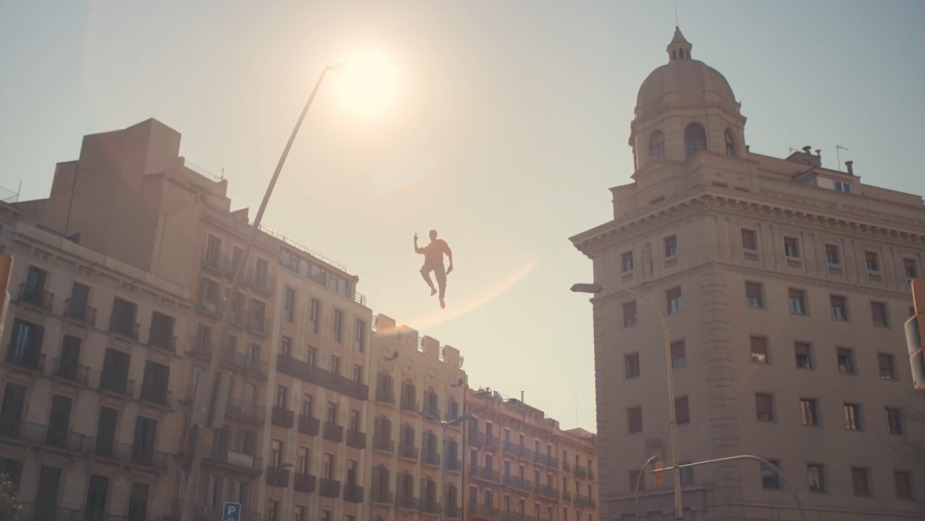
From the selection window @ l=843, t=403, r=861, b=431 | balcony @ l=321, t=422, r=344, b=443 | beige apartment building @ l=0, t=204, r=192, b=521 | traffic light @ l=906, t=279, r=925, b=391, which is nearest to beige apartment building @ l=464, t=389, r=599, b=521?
balcony @ l=321, t=422, r=344, b=443

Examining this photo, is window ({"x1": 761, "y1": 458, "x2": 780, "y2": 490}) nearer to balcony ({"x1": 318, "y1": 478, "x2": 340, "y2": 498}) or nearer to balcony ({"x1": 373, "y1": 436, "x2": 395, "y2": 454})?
balcony ({"x1": 318, "y1": 478, "x2": 340, "y2": 498})

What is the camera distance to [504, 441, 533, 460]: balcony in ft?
268

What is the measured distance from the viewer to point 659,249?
50406mm

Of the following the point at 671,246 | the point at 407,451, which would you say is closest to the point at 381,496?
the point at 407,451

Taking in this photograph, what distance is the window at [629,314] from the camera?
51.1 meters

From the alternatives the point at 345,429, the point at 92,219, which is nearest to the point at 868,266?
the point at 345,429

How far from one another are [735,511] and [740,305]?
33.2 ft

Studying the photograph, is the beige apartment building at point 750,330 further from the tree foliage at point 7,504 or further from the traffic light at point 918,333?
the traffic light at point 918,333

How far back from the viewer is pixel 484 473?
78.2m

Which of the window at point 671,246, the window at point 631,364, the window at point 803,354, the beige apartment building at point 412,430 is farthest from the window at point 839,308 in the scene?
the beige apartment building at point 412,430

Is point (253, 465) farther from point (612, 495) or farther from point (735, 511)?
point (735, 511)

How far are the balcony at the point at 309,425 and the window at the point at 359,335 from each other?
25.1 feet

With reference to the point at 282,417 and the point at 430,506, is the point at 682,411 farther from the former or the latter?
the point at 430,506

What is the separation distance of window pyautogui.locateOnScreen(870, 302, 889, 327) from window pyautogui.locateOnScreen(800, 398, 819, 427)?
6424 millimetres
